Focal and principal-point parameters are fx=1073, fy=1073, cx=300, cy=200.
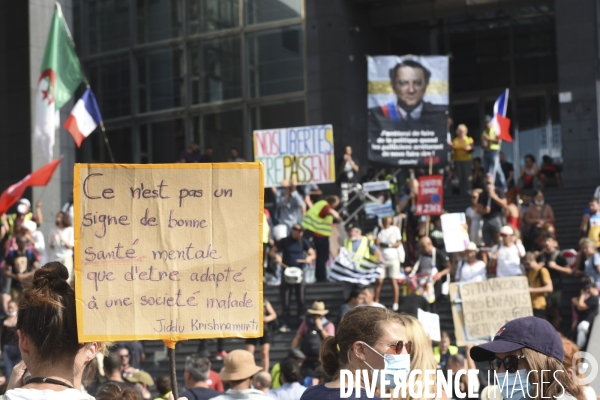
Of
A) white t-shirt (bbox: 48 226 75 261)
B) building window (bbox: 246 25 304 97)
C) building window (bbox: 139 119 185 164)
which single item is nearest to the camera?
white t-shirt (bbox: 48 226 75 261)

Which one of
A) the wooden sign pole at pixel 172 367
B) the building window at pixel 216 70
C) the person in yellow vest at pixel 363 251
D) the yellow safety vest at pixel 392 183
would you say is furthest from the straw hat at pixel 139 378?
the building window at pixel 216 70

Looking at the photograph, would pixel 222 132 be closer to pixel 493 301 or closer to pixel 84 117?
pixel 84 117

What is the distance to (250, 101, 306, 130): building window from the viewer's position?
26792 mm

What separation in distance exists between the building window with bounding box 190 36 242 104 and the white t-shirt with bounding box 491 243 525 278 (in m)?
14.4

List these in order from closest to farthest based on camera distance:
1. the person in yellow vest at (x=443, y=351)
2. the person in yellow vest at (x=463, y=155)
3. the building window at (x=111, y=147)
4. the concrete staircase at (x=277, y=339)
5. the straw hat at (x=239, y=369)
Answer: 1. the straw hat at (x=239, y=369)
2. the person in yellow vest at (x=443, y=351)
3. the concrete staircase at (x=277, y=339)
4. the person in yellow vest at (x=463, y=155)
5. the building window at (x=111, y=147)

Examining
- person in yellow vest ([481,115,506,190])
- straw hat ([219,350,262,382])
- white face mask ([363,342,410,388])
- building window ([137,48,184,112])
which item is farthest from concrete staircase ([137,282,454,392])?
building window ([137,48,184,112])

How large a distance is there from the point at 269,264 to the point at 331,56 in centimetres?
1012

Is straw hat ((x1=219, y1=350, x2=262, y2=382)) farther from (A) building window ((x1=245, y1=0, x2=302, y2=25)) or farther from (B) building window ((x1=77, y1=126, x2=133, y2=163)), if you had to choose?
(B) building window ((x1=77, y1=126, x2=133, y2=163))

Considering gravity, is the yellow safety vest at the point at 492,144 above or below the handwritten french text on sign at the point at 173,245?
above

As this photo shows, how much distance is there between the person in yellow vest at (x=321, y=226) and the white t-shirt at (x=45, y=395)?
13.6m

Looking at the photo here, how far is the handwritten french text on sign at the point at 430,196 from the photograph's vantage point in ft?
59.4

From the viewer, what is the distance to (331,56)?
85.6ft

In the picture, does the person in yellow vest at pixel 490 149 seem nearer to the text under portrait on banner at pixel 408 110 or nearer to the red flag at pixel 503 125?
the red flag at pixel 503 125

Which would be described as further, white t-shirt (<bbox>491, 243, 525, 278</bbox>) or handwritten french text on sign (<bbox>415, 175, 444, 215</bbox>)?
handwritten french text on sign (<bbox>415, 175, 444, 215</bbox>)
